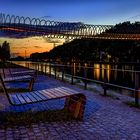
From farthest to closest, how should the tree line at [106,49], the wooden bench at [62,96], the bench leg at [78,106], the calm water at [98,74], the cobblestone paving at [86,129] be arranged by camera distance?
1. the tree line at [106,49]
2. the calm water at [98,74]
3. the bench leg at [78,106]
4. the wooden bench at [62,96]
5. the cobblestone paving at [86,129]

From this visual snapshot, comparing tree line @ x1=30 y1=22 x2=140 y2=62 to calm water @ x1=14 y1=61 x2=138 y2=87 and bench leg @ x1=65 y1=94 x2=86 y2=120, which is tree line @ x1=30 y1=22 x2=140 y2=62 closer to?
calm water @ x1=14 y1=61 x2=138 y2=87

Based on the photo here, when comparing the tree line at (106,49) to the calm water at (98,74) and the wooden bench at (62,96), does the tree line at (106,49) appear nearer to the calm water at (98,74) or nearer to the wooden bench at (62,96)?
the calm water at (98,74)

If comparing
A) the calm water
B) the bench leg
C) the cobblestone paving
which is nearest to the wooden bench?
the bench leg

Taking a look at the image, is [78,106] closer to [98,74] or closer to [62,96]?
[62,96]

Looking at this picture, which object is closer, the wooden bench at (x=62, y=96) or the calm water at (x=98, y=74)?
the wooden bench at (x=62, y=96)

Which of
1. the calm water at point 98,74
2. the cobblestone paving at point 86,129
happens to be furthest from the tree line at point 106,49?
the cobblestone paving at point 86,129

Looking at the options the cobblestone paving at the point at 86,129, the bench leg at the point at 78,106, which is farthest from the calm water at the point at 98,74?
the bench leg at the point at 78,106

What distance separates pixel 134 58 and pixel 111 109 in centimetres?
9071

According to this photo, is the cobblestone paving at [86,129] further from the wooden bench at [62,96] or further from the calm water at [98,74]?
the calm water at [98,74]

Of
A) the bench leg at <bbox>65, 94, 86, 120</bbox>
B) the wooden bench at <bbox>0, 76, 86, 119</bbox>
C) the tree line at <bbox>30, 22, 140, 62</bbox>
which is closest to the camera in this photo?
the wooden bench at <bbox>0, 76, 86, 119</bbox>

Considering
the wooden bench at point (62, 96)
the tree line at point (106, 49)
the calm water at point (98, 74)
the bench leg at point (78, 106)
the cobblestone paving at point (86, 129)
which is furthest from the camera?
the tree line at point (106, 49)

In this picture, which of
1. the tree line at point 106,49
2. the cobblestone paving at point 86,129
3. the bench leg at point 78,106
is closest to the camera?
the cobblestone paving at point 86,129

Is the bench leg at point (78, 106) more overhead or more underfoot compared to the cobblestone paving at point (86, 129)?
more overhead

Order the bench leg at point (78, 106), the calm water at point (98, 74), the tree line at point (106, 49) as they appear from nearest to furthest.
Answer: the bench leg at point (78, 106) < the calm water at point (98, 74) < the tree line at point (106, 49)
